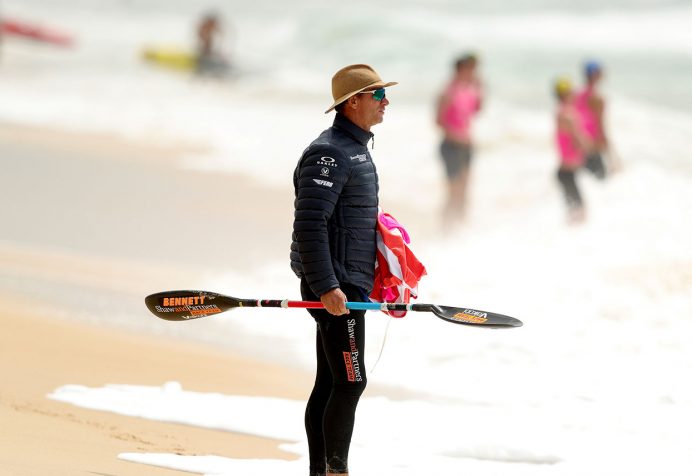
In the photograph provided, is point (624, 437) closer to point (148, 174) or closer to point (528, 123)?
point (148, 174)

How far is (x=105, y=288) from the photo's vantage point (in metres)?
8.96

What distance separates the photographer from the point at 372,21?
40.1 m

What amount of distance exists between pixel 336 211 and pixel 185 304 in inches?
35.6

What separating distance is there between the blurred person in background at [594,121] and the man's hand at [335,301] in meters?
8.10

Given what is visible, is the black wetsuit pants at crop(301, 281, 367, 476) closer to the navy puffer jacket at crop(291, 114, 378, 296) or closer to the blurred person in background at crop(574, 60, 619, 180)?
the navy puffer jacket at crop(291, 114, 378, 296)

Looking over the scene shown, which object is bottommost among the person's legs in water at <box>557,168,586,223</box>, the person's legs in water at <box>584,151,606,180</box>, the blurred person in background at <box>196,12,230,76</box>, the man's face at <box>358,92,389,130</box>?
the man's face at <box>358,92,389,130</box>

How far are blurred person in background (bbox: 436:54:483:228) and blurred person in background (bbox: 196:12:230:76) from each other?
16.2m

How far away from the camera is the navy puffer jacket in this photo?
4293 mm

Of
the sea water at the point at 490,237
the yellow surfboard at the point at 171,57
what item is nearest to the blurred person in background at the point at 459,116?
the sea water at the point at 490,237

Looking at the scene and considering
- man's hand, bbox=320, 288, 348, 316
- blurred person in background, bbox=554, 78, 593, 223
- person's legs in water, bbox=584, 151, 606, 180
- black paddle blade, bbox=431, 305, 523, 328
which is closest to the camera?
man's hand, bbox=320, 288, 348, 316

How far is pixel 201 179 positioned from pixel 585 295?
713 centimetres

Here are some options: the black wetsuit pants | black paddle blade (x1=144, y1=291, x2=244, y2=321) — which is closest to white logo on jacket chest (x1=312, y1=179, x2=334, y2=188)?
the black wetsuit pants

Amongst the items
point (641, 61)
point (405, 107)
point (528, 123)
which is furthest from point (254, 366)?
point (641, 61)

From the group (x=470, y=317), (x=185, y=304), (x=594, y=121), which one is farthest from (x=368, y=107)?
(x=594, y=121)
